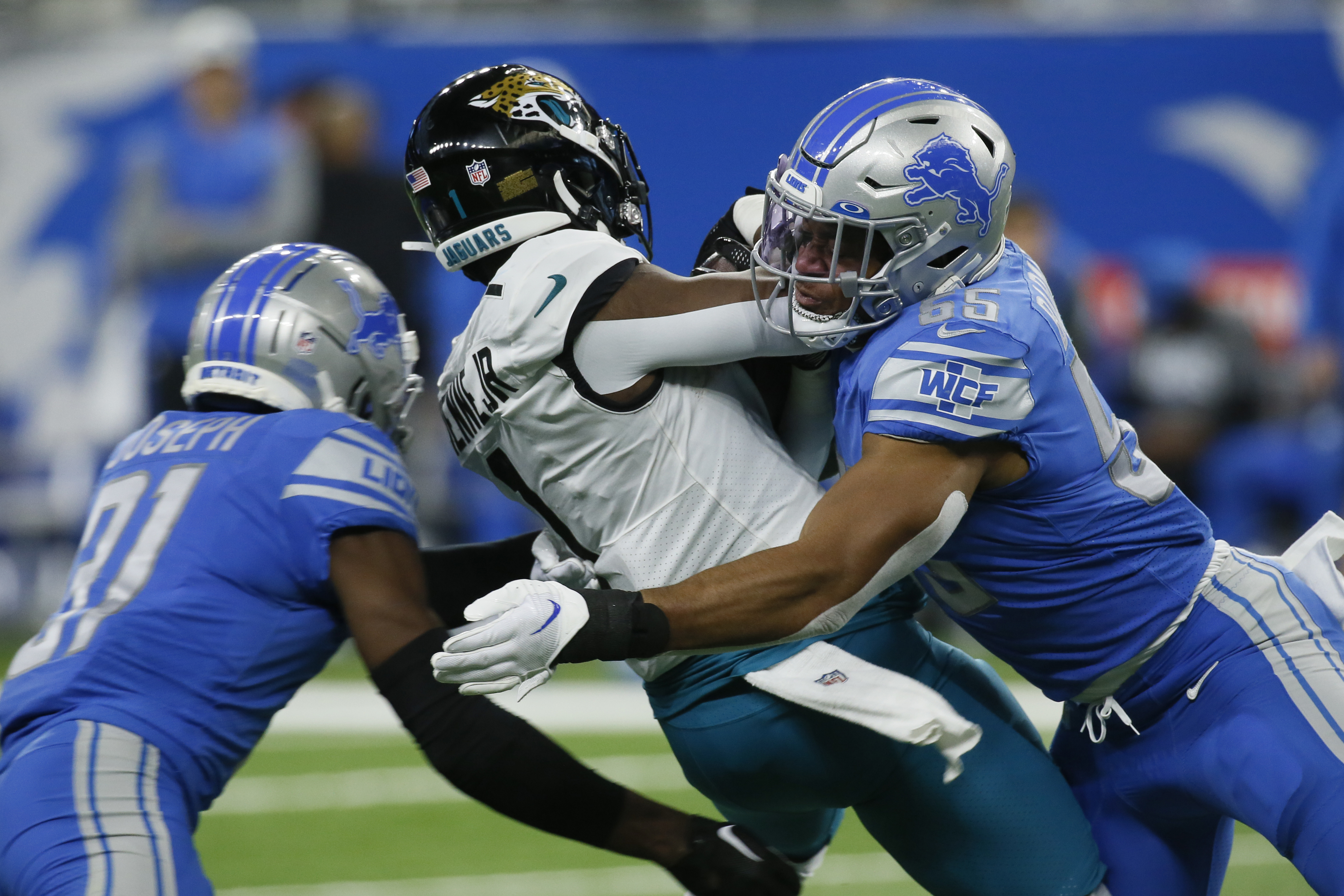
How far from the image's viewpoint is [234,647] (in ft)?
8.45

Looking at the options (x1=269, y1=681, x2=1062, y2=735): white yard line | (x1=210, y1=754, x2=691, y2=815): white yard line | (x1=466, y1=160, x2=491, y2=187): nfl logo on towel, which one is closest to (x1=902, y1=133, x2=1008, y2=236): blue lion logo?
(x1=466, y1=160, x2=491, y2=187): nfl logo on towel

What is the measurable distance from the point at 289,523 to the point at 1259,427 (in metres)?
7.26

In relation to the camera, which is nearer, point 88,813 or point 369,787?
point 88,813

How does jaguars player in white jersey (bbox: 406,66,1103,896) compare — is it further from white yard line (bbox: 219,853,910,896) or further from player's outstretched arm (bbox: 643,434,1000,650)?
white yard line (bbox: 219,853,910,896)

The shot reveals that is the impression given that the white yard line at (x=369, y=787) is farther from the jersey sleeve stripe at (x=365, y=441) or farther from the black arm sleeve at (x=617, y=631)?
the black arm sleeve at (x=617, y=631)

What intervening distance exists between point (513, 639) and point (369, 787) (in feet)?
12.8

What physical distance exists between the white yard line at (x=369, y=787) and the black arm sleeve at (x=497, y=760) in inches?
113

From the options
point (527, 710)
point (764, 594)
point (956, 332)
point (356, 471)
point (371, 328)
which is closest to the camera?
point (764, 594)

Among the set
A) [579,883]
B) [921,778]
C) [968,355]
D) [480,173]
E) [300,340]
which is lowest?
[579,883]

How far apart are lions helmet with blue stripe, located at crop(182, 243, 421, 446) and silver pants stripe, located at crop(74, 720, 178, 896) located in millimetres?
703

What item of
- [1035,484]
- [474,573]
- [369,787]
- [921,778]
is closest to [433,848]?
[369,787]

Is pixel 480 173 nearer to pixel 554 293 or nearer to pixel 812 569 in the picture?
pixel 554 293

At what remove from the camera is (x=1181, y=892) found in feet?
8.80

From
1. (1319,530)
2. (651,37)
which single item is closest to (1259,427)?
(651,37)
